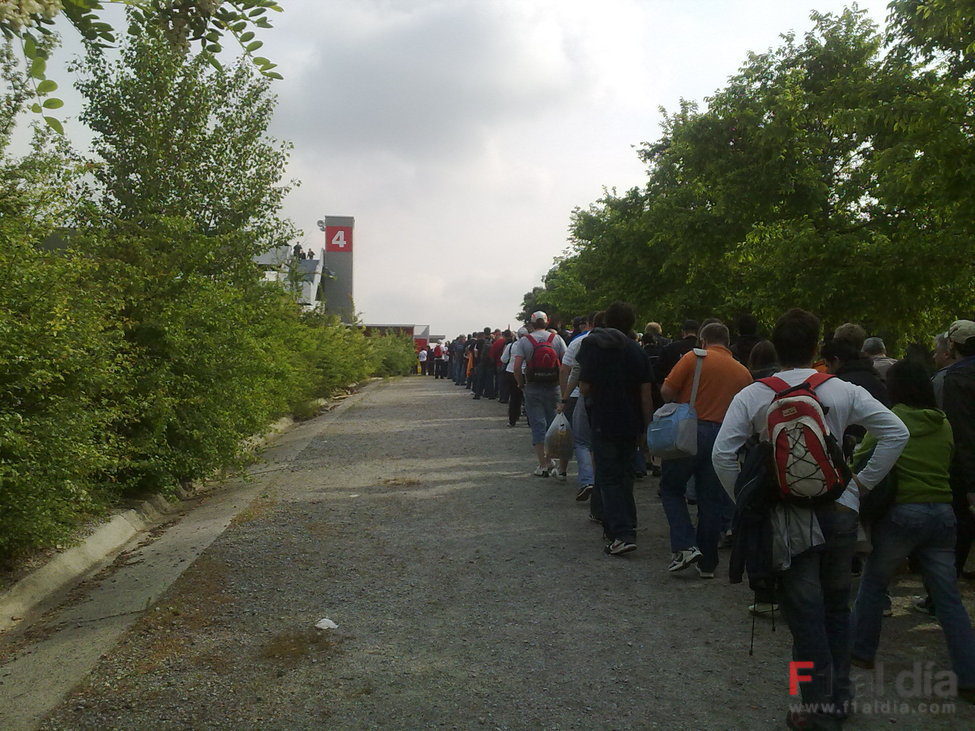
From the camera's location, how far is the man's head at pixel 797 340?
4102 mm

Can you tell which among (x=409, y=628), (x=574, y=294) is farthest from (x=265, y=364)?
(x=574, y=294)

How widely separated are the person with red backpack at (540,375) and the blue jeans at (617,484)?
11.9 feet

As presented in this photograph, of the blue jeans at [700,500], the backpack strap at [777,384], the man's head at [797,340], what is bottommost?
the blue jeans at [700,500]

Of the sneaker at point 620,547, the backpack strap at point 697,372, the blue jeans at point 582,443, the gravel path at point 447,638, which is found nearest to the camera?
the gravel path at point 447,638

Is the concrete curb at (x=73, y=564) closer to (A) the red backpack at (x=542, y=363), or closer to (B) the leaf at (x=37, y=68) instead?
(B) the leaf at (x=37, y=68)

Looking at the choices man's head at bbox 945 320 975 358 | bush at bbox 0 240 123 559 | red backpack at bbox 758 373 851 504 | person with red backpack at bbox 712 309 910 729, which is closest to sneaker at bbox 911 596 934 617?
man's head at bbox 945 320 975 358

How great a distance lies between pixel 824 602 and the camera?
13.0 ft

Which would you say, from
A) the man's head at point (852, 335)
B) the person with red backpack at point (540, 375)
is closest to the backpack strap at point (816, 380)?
the man's head at point (852, 335)

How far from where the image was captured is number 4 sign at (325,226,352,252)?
77.6 m

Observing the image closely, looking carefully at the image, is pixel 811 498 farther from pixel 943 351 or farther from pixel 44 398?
pixel 44 398

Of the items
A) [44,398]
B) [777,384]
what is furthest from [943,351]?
[44,398]

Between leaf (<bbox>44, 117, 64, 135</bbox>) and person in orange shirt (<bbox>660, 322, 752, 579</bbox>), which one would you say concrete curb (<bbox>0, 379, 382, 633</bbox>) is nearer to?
leaf (<bbox>44, 117, 64, 135</bbox>)

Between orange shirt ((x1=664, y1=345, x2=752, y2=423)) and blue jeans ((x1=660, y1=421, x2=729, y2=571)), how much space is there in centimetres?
11

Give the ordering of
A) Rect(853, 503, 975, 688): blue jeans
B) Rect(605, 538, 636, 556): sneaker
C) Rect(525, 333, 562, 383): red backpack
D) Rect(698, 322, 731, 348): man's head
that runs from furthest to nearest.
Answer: Rect(525, 333, 562, 383): red backpack
Rect(605, 538, 636, 556): sneaker
Rect(698, 322, 731, 348): man's head
Rect(853, 503, 975, 688): blue jeans
